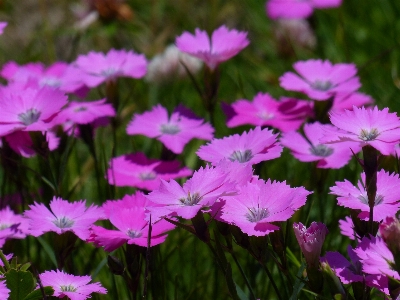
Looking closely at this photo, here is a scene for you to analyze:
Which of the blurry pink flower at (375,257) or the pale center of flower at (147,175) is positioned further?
the pale center of flower at (147,175)

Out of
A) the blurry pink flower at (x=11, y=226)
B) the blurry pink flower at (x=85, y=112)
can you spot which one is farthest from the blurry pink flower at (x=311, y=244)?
the blurry pink flower at (x=85, y=112)

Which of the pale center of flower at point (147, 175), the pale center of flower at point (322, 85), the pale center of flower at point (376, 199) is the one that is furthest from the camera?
the pale center of flower at point (322, 85)

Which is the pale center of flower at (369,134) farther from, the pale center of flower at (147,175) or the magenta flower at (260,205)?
the pale center of flower at (147,175)

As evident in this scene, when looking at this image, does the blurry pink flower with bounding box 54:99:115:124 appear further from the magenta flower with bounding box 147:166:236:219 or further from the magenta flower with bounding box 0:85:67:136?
the magenta flower with bounding box 147:166:236:219

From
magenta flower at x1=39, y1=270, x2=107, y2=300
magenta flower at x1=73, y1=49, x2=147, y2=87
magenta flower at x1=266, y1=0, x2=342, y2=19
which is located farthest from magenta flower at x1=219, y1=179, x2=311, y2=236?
magenta flower at x1=266, y1=0, x2=342, y2=19

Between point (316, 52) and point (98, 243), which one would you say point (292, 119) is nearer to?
point (98, 243)

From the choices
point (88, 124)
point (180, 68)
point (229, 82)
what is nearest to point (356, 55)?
point (229, 82)

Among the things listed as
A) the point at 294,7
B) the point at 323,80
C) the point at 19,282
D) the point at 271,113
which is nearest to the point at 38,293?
the point at 19,282

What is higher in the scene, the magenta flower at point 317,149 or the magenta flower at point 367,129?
the magenta flower at point 367,129
